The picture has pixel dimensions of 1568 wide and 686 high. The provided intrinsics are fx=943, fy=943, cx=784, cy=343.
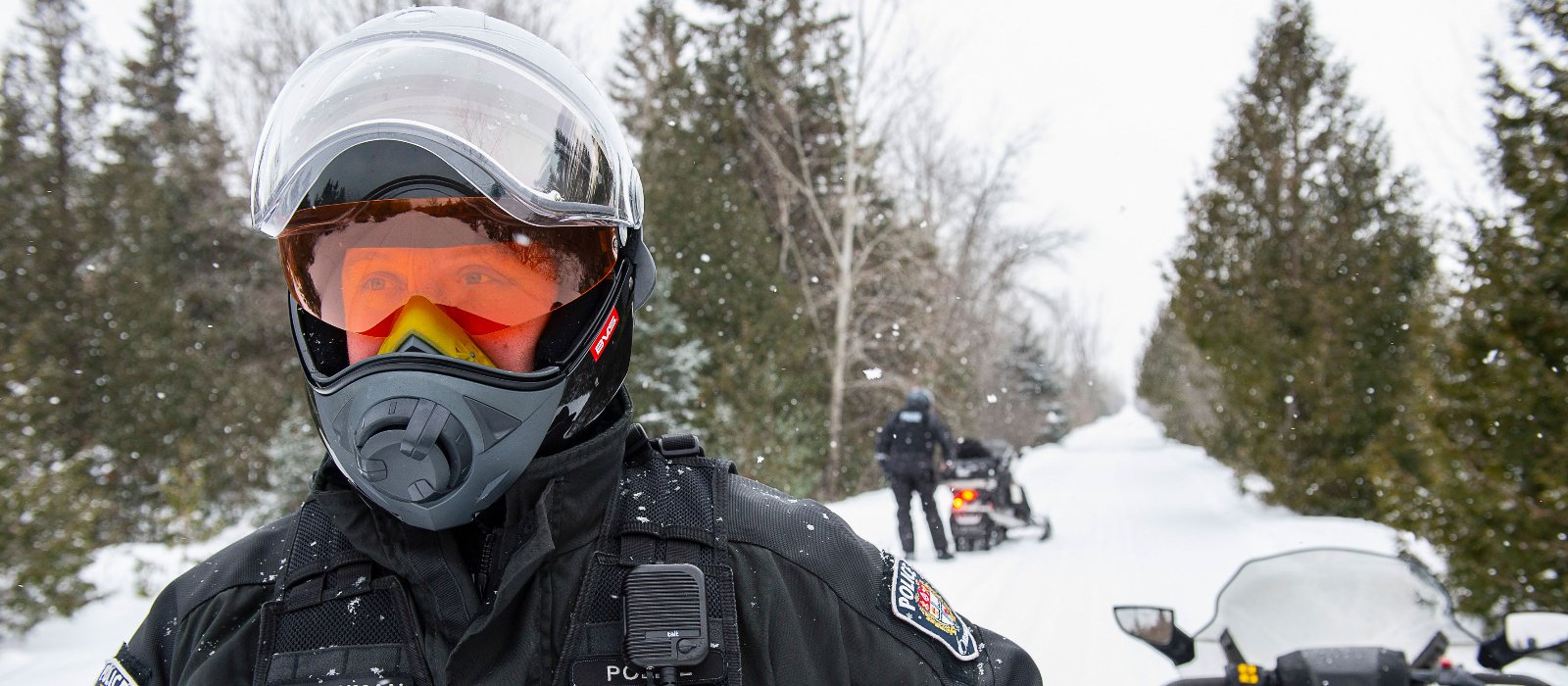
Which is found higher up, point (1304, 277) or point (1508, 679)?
point (1304, 277)

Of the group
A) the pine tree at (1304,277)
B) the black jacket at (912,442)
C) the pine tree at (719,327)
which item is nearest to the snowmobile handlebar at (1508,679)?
→ the black jacket at (912,442)

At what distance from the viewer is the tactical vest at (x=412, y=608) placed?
3.78ft

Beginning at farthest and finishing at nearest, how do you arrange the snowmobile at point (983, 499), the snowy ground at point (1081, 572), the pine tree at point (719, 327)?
the pine tree at point (719, 327) → the snowmobile at point (983, 499) → the snowy ground at point (1081, 572)

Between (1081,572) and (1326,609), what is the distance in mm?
6044

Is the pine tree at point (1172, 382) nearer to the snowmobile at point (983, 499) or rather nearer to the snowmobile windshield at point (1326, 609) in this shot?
the snowmobile at point (983, 499)

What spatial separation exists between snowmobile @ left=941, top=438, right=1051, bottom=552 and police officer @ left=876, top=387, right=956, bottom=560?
1.26 ft

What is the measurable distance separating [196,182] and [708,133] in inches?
487

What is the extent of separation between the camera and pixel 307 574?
48.3 inches

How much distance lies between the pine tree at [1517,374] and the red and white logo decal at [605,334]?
6167 millimetres

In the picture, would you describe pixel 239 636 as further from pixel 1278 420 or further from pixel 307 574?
pixel 1278 420

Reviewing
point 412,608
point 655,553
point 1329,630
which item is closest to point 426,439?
point 412,608

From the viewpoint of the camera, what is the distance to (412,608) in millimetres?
1213

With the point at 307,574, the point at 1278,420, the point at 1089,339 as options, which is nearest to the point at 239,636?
the point at 307,574

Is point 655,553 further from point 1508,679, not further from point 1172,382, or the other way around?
point 1172,382
